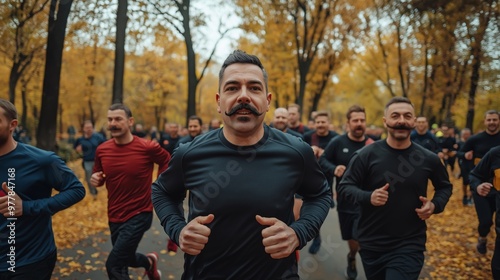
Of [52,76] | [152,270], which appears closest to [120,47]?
[52,76]

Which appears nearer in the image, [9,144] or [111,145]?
[9,144]

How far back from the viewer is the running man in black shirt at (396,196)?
3898 mm

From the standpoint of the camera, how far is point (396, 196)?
4.01 m

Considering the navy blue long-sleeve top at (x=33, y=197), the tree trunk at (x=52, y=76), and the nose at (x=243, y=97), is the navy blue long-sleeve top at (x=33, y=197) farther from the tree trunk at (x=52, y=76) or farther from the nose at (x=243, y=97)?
the tree trunk at (x=52, y=76)

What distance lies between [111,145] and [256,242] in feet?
12.1

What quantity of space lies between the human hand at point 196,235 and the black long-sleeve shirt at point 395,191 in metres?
2.41

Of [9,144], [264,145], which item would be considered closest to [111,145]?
[9,144]

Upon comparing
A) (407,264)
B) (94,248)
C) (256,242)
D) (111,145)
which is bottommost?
(94,248)

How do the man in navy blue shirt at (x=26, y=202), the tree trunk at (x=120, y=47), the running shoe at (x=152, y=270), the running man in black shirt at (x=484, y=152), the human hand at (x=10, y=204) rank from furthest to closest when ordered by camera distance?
the tree trunk at (x=120, y=47)
the running man in black shirt at (x=484, y=152)
the running shoe at (x=152, y=270)
the man in navy blue shirt at (x=26, y=202)
the human hand at (x=10, y=204)

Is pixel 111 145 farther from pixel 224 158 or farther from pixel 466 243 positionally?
pixel 466 243

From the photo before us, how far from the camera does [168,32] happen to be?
1600 cm

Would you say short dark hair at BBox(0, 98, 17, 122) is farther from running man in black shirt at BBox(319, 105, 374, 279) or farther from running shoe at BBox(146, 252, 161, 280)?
running man in black shirt at BBox(319, 105, 374, 279)

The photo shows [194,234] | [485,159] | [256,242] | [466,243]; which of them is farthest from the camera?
[466,243]

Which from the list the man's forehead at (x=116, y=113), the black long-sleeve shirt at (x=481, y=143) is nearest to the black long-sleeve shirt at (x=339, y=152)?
the black long-sleeve shirt at (x=481, y=143)
